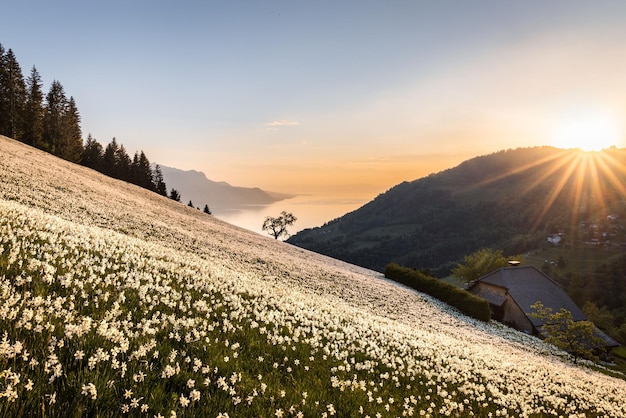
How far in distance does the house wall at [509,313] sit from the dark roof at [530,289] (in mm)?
769

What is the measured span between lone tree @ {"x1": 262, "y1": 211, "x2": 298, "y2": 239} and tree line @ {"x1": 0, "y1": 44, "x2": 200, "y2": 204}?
43.1 metres

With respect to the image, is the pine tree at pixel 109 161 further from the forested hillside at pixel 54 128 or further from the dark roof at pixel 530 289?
the dark roof at pixel 530 289

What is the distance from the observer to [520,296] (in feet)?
196

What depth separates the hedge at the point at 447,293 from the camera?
4528 cm

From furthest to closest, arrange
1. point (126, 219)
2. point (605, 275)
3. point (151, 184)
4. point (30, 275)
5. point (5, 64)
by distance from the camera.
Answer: point (605, 275) → point (151, 184) → point (5, 64) → point (126, 219) → point (30, 275)

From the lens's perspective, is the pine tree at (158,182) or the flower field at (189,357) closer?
the flower field at (189,357)

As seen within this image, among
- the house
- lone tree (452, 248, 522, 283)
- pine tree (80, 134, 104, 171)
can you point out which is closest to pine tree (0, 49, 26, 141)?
pine tree (80, 134, 104, 171)

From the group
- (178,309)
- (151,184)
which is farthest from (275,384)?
(151,184)

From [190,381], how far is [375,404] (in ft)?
13.3

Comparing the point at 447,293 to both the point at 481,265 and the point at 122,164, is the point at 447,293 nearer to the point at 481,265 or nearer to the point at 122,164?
the point at 481,265

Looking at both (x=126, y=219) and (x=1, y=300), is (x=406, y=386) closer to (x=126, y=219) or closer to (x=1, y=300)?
(x=1, y=300)

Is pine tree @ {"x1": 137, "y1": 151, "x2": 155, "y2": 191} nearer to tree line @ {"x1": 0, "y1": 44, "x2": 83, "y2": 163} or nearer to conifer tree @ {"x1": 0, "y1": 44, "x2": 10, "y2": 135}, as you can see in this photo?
tree line @ {"x1": 0, "y1": 44, "x2": 83, "y2": 163}

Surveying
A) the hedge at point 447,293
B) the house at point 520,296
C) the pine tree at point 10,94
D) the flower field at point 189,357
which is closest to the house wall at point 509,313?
the house at point 520,296

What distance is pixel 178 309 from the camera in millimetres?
8391
